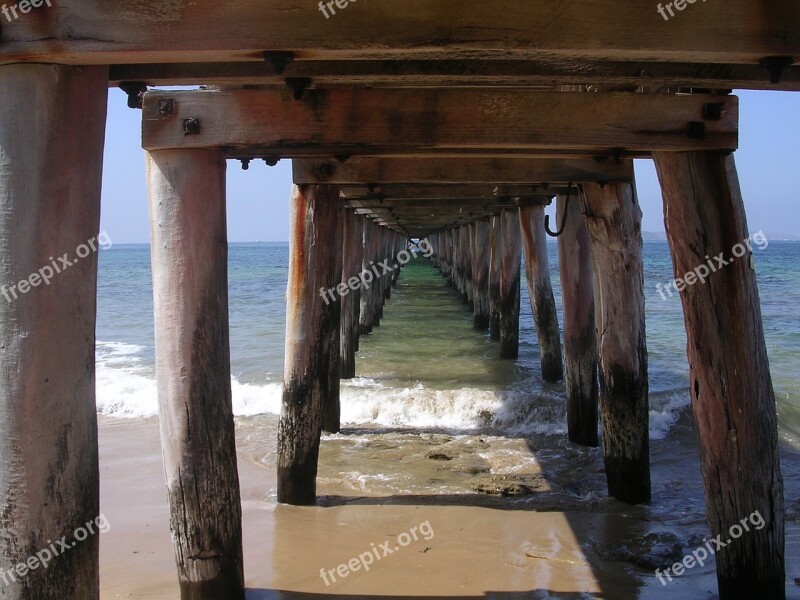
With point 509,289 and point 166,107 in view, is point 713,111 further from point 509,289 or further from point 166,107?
point 509,289

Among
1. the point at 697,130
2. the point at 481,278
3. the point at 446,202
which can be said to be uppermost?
the point at 446,202

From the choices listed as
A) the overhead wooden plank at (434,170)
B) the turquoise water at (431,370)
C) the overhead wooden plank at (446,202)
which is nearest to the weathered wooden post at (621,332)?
the overhead wooden plank at (434,170)

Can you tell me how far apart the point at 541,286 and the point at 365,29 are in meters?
7.68

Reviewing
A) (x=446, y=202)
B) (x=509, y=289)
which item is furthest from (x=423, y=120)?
(x=509, y=289)

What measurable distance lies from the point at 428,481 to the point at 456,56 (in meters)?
4.03

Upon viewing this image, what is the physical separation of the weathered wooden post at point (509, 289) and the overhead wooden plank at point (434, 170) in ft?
20.0

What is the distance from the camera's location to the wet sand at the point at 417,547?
402cm

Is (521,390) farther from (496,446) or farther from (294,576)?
(294,576)

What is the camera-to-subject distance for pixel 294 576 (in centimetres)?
420

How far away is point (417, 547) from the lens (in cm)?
457

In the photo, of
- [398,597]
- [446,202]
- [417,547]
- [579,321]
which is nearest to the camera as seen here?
[398,597]

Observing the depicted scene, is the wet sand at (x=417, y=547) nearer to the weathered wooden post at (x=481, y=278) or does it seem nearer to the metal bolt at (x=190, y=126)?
the metal bolt at (x=190, y=126)

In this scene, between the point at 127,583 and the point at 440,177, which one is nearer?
the point at 127,583

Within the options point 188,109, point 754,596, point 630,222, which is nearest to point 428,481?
point 630,222
